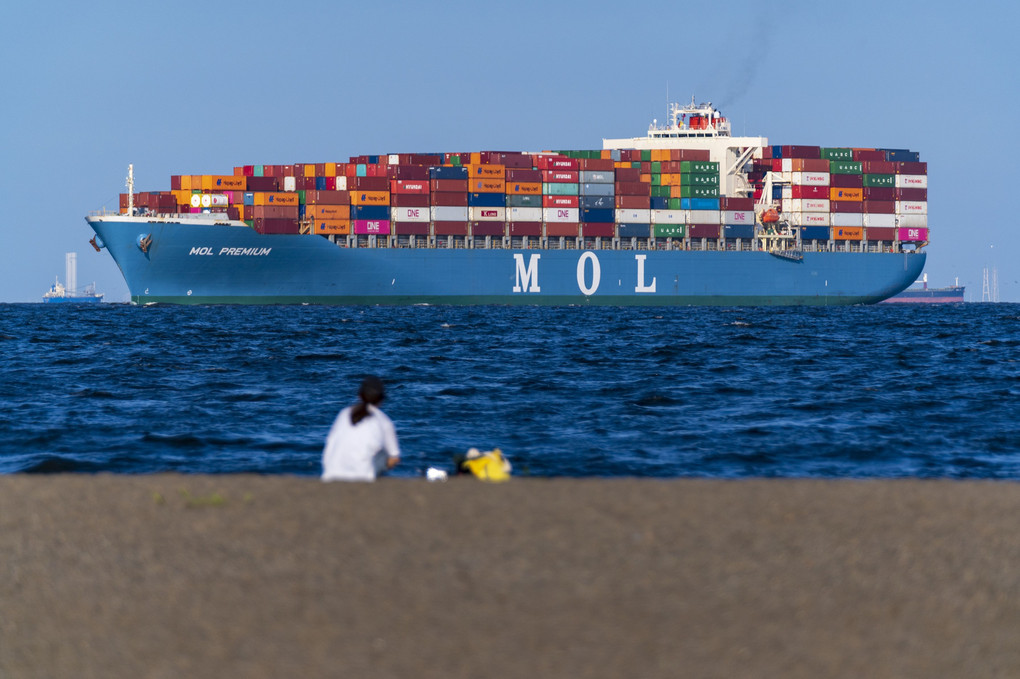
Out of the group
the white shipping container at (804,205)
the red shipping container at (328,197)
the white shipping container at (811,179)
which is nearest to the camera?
the red shipping container at (328,197)

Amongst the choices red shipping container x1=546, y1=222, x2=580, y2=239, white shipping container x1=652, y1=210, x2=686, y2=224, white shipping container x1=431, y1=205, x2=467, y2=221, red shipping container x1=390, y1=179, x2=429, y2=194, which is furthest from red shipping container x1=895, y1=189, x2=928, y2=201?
red shipping container x1=390, y1=179, x2=429, y2=194

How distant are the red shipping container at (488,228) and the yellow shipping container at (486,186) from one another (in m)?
2.64

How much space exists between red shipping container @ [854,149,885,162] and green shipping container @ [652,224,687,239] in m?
18.4

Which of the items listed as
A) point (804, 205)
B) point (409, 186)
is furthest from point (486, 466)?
point (804, 205)

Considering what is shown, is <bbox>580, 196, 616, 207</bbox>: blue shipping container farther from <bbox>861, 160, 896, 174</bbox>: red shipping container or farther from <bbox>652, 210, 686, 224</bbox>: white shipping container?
<bbox>861, 160, 896, 174</bbox>: red shipping container

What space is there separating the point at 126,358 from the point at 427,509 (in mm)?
25868

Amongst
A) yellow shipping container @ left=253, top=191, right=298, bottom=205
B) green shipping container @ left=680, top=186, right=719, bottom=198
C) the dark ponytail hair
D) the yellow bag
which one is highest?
green shipping container @ left=680, top=186, right=719, bottom=198

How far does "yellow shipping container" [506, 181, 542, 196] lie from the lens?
8675 cm

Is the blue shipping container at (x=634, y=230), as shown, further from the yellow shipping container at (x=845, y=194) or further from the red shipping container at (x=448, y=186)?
the yellow shipping container at (x=845, y=194)

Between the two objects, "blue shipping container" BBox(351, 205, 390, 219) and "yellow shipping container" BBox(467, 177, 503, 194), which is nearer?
"blue shipping container" BBox(351, 205, 390, 219)

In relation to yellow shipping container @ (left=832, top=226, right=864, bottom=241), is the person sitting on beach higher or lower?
lower

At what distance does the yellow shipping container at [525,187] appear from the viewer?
86.8 metres

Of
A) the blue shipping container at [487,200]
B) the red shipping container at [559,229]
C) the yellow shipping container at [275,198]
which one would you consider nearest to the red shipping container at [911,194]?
the red shipping container at [559,229]

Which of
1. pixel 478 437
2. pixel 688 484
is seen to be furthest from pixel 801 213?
pixel 688 484
